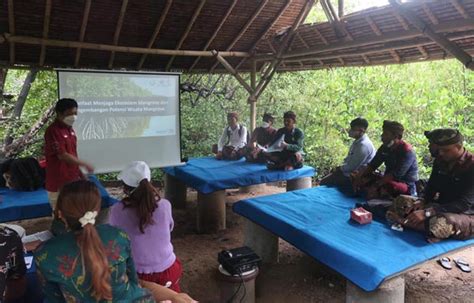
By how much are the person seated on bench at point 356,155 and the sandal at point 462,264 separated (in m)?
1.32

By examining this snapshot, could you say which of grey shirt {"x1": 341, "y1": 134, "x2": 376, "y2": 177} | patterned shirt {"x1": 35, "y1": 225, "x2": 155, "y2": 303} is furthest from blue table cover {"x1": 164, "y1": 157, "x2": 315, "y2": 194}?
patterned shirt {"x1": 35, "y1": 225, "x2": 155, "y2": 303}

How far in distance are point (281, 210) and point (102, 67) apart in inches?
169

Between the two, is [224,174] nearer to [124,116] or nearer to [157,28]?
[124,116]

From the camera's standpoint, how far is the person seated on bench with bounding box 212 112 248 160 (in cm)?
554

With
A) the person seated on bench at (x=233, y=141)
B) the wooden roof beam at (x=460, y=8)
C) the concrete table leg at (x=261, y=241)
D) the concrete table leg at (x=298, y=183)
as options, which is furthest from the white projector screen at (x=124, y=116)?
the wooden roof beam at (x=460, y=8)

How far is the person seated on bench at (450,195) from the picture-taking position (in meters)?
2.46

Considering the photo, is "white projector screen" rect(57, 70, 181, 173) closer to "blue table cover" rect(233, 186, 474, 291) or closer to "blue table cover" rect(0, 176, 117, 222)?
"blue table cover" rect(0, 176, 117, 222)

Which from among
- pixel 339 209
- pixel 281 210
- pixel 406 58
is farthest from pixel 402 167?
pixel 406 58

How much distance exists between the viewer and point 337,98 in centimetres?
768

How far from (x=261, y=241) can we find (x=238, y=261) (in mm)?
880

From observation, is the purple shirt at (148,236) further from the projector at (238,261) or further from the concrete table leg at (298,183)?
the concrete table leg at (298,183)

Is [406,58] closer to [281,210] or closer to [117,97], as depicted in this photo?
[281,210]

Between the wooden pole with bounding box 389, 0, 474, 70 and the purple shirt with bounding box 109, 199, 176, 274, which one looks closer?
the purple shirt with bounding box 109, 199, 176, 274

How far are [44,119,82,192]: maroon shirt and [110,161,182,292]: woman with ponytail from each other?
1.22 metres
